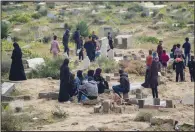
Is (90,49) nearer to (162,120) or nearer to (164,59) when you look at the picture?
(164,59)

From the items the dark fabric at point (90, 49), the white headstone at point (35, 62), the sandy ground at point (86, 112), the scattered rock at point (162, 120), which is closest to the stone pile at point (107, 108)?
the sandy ground at point (86, 112)

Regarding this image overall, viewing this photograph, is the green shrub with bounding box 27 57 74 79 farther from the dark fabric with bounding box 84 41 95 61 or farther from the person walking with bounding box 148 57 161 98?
the person walking with bounding box 148 57 161 98

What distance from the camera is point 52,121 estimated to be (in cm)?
1266

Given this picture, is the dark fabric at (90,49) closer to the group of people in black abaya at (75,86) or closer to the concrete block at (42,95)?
the group of people in black abaya at (75,86)

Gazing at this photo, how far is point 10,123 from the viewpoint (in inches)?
464

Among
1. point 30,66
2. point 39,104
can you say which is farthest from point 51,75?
point 39,104

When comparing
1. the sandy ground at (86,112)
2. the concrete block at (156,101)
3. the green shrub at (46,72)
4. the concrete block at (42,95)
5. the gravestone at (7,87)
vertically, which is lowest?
the sandy ground at (86,112)

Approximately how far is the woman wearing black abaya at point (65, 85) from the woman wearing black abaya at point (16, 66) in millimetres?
2658

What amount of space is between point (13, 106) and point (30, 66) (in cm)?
559

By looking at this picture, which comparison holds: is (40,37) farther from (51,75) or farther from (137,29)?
(51,75)

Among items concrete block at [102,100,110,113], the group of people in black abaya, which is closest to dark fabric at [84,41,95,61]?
the group of people in black abaya

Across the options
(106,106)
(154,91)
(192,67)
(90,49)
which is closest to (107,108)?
(106,106)

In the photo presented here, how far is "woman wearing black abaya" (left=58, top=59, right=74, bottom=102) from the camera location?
14.7 meters

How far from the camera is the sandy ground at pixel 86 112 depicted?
1209 cm
